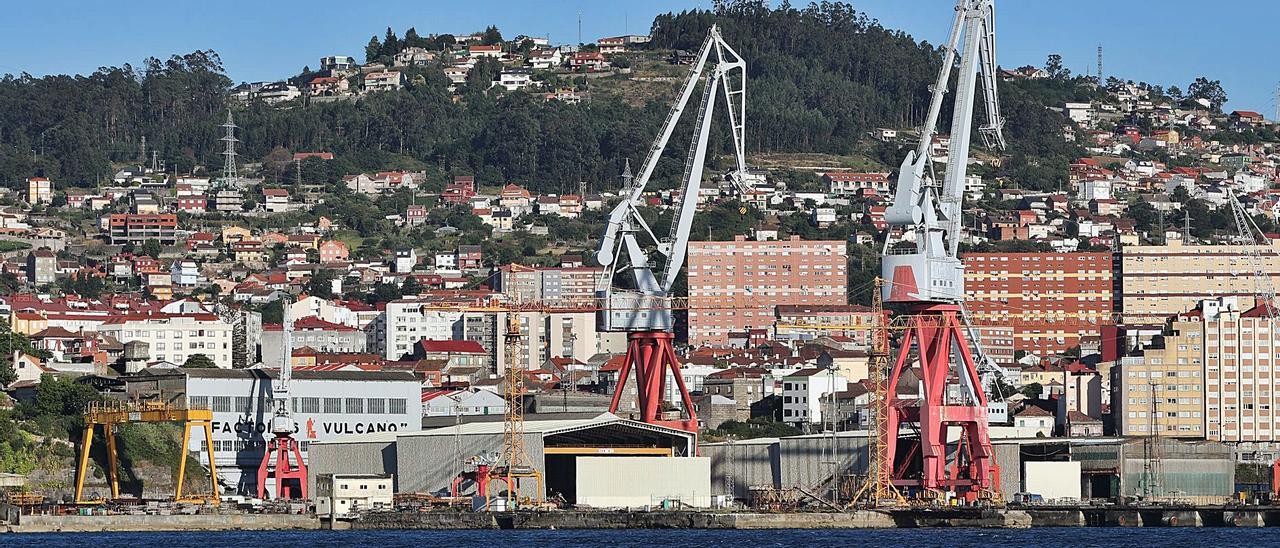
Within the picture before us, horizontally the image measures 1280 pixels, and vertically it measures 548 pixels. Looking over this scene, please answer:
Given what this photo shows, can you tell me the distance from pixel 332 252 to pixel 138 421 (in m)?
97.1

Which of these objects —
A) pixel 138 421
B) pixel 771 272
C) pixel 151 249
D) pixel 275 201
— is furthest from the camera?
pixel 275 201

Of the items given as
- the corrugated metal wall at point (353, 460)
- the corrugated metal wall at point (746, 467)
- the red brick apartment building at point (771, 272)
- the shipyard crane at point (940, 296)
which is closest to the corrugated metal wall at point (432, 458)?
the corrugated metal wall at point (353, 460)

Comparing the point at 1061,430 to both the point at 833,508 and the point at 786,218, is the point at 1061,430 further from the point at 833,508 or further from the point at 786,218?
the point at 786,218

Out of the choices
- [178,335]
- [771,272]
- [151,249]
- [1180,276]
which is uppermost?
[151,249]

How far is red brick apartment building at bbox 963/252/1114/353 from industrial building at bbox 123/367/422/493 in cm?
6432

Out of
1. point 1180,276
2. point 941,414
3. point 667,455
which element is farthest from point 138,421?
point 1180,276

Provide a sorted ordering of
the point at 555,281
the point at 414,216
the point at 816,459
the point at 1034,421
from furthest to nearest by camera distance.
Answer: the point at 414,216, the point at 555,281, the point at 1034,421, the point at 816,459

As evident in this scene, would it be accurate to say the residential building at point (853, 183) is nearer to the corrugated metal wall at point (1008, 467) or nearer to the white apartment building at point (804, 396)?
the white apartment building at point (804, 396)

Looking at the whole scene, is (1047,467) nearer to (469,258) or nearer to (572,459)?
(572,459)

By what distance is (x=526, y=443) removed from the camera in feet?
256

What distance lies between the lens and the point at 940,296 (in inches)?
2977

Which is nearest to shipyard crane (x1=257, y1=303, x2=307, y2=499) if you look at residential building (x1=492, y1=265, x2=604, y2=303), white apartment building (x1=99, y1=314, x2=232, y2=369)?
white apartment building (x1=99, y1=314, x2=232, y2=369)

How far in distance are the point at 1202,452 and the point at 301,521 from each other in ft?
110

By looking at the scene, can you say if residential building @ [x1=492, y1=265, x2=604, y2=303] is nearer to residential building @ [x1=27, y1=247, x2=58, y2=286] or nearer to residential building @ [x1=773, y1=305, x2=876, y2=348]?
residential building @ [x1=773, y1=305, x2=876, y2=348]
